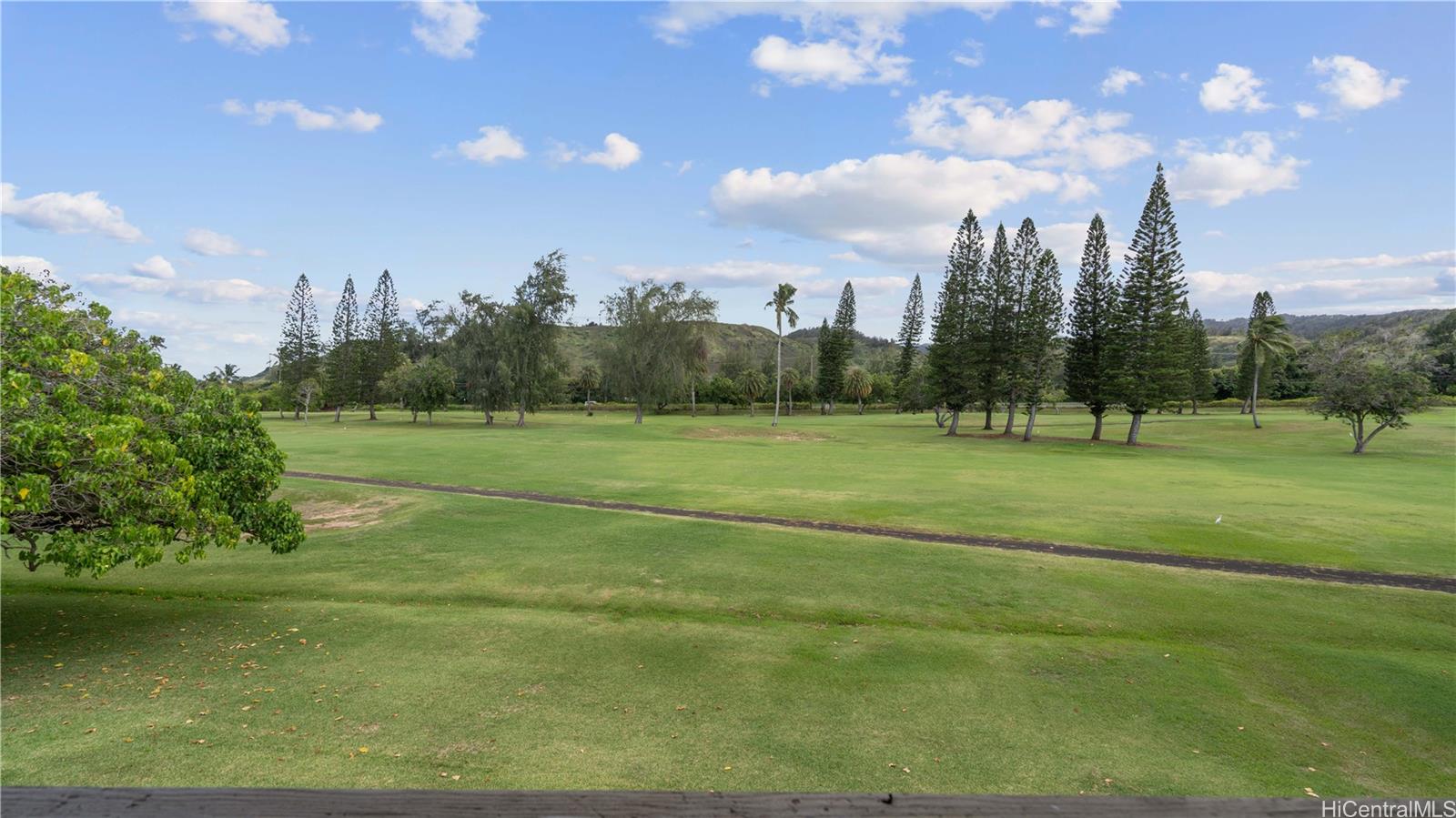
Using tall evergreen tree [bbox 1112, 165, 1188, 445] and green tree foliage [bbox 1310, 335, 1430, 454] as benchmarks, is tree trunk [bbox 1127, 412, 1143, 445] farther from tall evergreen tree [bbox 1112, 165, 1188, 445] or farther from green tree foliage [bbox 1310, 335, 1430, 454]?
green tree foliage [bbox 1310, 335, 1430, 454]

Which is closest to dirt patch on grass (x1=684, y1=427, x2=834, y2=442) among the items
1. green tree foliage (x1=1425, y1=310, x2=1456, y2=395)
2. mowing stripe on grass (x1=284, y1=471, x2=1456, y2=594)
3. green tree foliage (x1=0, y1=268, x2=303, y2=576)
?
mowing stripe on grass (x1=284, y1=471, x2=1456, y2=594)

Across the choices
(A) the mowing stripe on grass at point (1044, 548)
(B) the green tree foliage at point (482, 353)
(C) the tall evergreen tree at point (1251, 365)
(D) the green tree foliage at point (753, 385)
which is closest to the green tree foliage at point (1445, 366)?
(C) the tall evergreen tree at point (1251, 365)

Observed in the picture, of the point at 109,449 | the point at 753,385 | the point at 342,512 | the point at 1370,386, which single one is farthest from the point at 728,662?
the point at 753,385

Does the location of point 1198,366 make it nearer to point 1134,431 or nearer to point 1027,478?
point 1134,431

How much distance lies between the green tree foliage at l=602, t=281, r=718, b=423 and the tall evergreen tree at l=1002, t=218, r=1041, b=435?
978 inches

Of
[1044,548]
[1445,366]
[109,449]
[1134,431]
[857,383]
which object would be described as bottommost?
[1044,548]

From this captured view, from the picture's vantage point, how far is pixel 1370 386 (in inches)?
1533

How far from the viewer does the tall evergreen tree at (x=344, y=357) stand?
6944cm

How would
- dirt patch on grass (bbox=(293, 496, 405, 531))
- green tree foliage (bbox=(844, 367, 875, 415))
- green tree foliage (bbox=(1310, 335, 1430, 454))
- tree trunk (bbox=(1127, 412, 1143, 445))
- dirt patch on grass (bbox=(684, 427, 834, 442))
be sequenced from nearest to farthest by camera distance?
dirt patch on grass (bbox=(293, 496, 405, 531)), green tree foliage (bbox=(1310, 335, 1430, 454)), tree trunk (bbox=(1127, 412, 1143, 445)), dirt patch on grass (bbox=(684, 427, 834, 442)), green tree foliage (bbox=(844, 367, 875, 415))

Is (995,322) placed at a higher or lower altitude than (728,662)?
higher

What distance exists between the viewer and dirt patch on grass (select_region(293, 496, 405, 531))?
16.4 m

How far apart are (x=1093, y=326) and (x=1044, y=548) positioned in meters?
42.1

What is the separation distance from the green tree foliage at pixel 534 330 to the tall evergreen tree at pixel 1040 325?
123 ft

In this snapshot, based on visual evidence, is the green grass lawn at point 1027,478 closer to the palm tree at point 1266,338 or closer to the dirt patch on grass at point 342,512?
the dirt patch on grass at point 342,512
